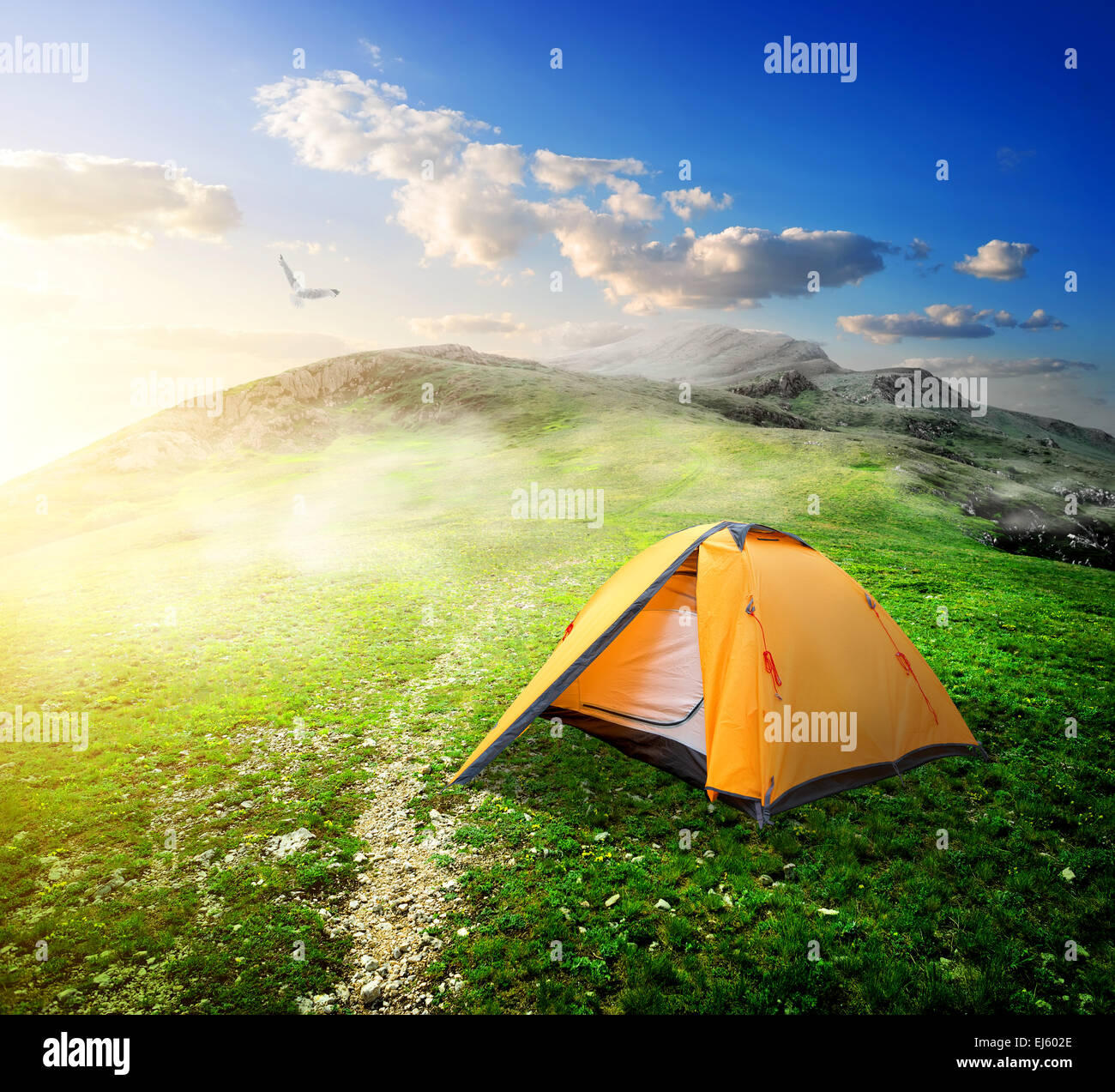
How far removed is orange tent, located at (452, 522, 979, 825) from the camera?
27.8 ft

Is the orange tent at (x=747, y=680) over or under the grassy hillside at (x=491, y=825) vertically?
over

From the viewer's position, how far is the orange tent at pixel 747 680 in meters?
8.48

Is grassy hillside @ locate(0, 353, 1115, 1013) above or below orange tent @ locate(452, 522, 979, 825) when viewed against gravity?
below

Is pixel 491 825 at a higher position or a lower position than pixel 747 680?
lower

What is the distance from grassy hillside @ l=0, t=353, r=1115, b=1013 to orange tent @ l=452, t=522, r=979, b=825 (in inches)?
23.7

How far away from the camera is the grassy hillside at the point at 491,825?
609cm

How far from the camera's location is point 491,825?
8680 millimetres

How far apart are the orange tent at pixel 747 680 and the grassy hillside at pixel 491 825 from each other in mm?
601

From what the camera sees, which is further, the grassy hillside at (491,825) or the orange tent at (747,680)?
the orange tent at (747,680)

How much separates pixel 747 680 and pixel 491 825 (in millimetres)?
4508

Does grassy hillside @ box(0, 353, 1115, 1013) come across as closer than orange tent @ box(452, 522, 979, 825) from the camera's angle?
Yes
